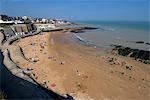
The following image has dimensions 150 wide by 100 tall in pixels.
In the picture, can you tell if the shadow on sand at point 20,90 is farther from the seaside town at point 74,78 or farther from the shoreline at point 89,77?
the shoreline at point 89,77

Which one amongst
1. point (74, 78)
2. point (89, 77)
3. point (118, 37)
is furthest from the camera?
point (118, 37)

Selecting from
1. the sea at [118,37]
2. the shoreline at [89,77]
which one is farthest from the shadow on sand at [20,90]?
the sea at [118,37]

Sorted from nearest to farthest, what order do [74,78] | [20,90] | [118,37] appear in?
[20,90], [74,78], [118,37]

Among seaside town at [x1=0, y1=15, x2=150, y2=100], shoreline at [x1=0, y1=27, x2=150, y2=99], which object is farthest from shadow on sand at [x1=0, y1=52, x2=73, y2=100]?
shoreline at [x1=0, y1=27, x2=150, y2=99]

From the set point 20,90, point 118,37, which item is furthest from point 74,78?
point 118,37

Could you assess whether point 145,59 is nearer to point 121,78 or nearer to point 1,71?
point 121,78

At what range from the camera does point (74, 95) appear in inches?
516

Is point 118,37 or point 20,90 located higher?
point 20,90

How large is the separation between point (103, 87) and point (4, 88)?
18.8 ft

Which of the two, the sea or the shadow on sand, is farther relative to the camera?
the sea

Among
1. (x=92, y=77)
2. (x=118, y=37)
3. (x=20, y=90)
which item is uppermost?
(x=20, y=90)

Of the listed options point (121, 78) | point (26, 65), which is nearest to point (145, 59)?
point (121, 78)

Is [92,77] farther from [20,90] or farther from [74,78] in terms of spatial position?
[20,90]

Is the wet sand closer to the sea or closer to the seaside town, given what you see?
the seaside town
